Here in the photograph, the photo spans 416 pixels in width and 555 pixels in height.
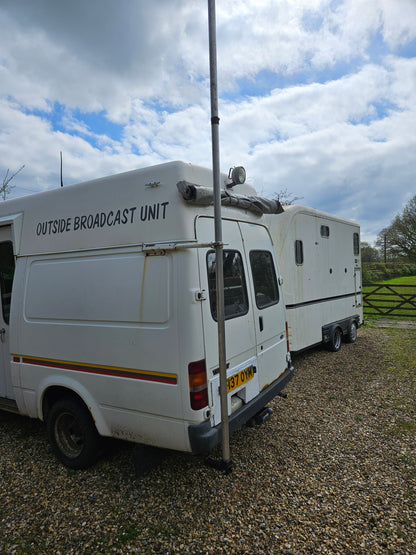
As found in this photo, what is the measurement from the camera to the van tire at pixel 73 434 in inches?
129

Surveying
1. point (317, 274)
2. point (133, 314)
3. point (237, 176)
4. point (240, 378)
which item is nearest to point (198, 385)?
point (240, 378)

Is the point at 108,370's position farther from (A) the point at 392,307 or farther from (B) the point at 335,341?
(A) the point at 392,307

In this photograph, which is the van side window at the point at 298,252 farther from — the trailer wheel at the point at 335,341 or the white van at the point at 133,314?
the white van at the point at 133,314

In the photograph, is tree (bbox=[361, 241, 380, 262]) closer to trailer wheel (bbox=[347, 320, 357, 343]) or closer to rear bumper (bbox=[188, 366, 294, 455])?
trailer wheel (bbox=[347, 320, 357, 343])

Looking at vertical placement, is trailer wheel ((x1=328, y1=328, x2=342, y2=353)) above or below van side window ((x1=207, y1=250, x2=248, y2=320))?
below

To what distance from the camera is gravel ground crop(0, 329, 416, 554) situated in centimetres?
251

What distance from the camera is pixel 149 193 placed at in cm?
292

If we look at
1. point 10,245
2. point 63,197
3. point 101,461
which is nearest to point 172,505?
point 101,461

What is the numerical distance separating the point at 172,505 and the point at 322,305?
208 inches

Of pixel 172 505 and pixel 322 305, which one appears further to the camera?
pixel 322 305

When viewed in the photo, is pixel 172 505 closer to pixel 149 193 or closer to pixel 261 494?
pixel 261 494

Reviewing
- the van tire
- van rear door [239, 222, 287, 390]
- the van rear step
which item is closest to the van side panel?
the van tire

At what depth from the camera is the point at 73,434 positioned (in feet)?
11.5

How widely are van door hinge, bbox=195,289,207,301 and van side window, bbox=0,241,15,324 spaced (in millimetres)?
2574
